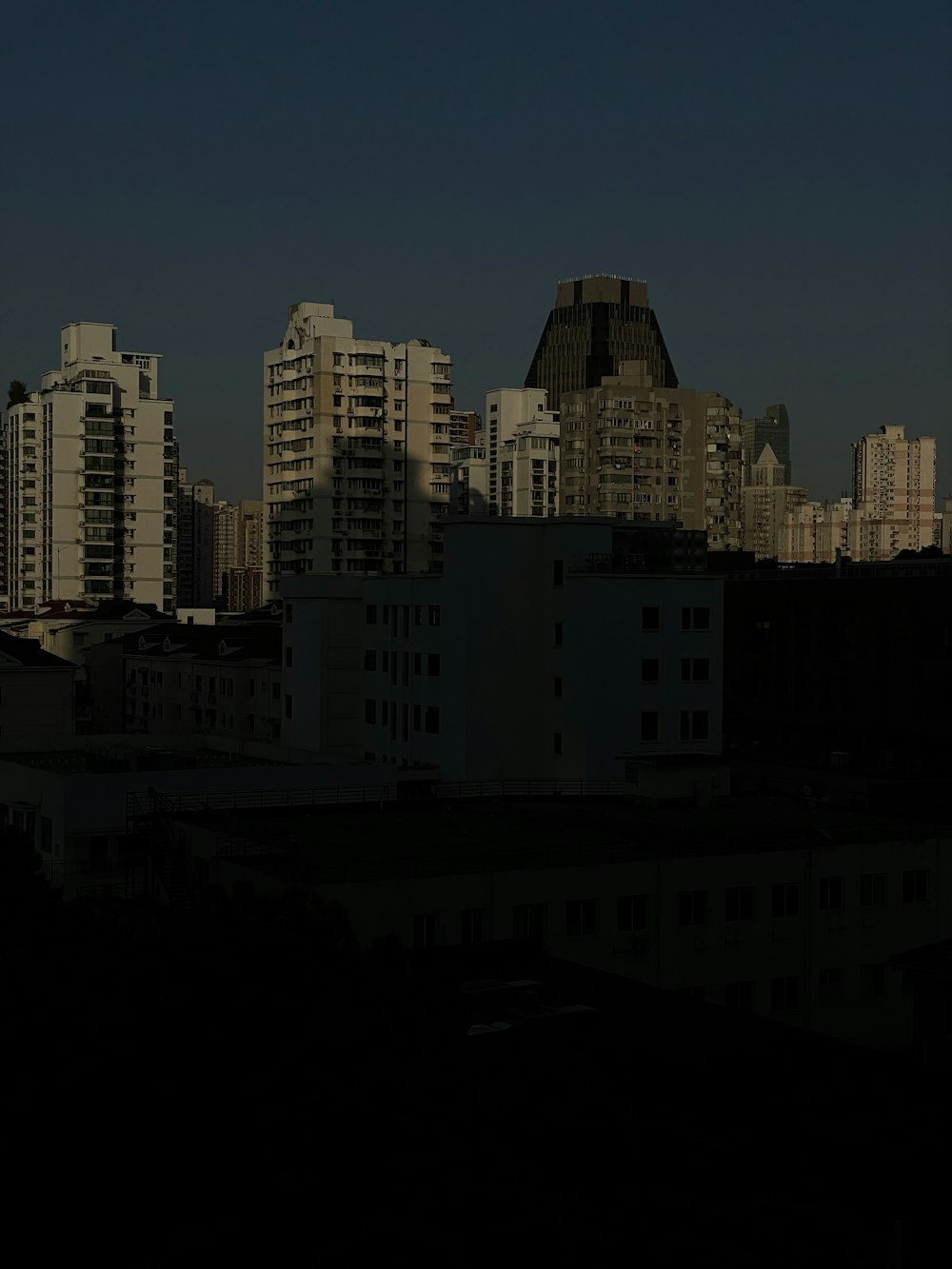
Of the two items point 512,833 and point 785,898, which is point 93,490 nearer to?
point 512,833

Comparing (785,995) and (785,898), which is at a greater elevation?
(785,898)

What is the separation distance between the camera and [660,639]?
211ft

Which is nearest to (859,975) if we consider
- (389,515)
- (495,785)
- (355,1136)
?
(495,785)

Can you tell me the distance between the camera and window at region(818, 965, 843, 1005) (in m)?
39.5

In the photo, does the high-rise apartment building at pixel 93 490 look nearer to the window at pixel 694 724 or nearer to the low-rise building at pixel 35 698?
the low-rise building at pixel 35 698

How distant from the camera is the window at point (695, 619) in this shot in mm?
65000

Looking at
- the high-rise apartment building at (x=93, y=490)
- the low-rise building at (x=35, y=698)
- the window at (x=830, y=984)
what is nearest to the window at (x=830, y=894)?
the window at (x=830, y=984)

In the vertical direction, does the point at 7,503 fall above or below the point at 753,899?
above

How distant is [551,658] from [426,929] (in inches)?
1202

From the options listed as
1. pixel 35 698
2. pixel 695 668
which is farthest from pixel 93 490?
pixel 695 668

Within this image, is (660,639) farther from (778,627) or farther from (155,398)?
(155,398)

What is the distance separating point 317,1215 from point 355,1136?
3.69 ft

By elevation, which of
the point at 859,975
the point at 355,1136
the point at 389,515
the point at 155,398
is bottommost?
the point at 859,975

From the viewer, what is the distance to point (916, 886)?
41.6 m
